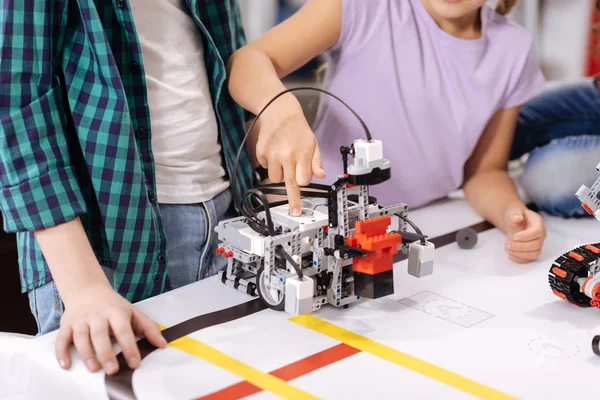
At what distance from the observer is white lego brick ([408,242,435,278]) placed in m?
0.74

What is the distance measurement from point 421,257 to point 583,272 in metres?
0.19

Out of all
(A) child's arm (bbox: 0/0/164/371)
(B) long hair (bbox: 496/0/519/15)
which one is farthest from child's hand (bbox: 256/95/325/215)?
(B) long hair (bbox: 496/0/519/15)

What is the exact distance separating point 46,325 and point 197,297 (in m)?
0.20

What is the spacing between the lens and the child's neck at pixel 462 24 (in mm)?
1084

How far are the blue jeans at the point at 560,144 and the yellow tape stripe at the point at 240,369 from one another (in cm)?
69

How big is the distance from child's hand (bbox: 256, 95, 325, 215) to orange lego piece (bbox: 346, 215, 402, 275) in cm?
7

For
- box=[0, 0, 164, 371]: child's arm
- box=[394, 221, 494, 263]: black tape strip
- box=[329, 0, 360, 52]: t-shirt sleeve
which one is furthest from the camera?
box=[329, 0, 360, 52]: t-shirt sleeve

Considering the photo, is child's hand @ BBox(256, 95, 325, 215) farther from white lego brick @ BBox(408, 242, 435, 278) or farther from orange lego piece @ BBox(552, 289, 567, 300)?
orange lego piece @ BBox(552, 289, 567, 300)

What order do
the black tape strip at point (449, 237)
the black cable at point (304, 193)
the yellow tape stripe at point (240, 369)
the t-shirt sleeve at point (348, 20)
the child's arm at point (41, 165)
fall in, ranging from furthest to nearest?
1. the t-shirt sleeve at point (348, 20)
2. the black tape strip at point (449, 237)
3. the black cable at point (304, 193)
4. the child's arm at point (41, 165)
5. the yellow tape stripe at point (240, 369)

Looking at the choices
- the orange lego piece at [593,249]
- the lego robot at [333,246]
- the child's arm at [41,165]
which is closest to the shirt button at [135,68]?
the child's arm at [41,165]

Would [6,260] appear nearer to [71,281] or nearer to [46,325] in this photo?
[46,325]

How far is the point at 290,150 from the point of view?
74 cm

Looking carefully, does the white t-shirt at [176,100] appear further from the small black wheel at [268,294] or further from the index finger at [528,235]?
the index finger at [528,235]

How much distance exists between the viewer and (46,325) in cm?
83
